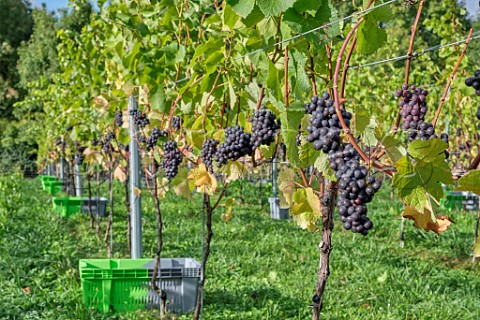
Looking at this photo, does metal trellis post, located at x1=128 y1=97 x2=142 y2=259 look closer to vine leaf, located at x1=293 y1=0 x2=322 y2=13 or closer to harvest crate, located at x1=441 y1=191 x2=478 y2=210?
vine leaf, located at x1=293 y1=0 x2=322 y2=13

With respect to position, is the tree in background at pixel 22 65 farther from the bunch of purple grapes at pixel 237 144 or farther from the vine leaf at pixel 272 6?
the vine leaf at pixel 272 6

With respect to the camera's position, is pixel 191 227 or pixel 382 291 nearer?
pixel 382 291

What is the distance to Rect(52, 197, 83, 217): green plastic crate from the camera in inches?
326

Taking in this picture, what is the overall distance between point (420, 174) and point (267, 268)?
3996 mm

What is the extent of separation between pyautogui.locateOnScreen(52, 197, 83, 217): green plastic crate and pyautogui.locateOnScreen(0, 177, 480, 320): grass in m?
0.19

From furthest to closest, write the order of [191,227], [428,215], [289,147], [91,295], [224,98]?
[191,227], [91,295], [224,98], [289,147], [428,215]

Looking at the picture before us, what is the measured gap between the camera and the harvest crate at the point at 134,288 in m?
3.77

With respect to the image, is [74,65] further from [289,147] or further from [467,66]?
[289,147]

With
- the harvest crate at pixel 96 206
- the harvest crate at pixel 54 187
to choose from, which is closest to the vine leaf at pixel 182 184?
the harvest crate at pixel 96 206

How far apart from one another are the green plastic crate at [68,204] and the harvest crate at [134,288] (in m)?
4.45

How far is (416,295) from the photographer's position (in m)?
4.36

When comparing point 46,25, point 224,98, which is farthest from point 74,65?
point 46,25

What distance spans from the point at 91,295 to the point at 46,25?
28.3 m

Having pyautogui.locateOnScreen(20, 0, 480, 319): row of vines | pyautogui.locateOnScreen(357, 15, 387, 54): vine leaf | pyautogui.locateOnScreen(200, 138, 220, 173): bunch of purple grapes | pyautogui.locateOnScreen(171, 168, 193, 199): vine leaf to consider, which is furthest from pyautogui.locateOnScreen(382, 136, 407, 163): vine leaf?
pyautogui.locateOnScreen(171, 168, 193, 199): vine leaf
